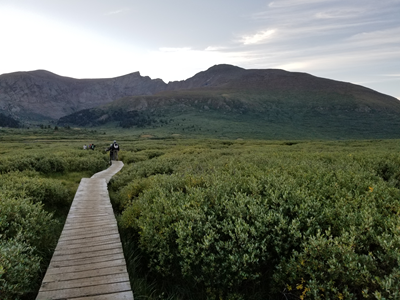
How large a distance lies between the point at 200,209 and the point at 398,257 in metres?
4.20

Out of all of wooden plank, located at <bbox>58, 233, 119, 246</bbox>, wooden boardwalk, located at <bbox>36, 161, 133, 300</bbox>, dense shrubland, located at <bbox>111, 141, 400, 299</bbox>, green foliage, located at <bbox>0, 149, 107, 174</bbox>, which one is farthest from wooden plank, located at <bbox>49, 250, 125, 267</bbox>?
green foliage, located at <bbox>0, 149, 107, 174</bbox>

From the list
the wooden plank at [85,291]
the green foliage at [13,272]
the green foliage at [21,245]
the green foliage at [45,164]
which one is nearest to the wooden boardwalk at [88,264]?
the wooden plank at [85,291]

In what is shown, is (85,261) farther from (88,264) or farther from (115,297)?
(115,297)

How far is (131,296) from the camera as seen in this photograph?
5094 mm

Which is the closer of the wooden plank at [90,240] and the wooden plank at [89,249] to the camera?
the wooden plank at [89,249]

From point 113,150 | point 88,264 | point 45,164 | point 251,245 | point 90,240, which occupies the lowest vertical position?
point 113,150

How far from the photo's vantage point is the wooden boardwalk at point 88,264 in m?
5.17

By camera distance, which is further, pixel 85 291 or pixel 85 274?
pixel 85 274

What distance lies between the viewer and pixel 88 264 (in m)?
6.19

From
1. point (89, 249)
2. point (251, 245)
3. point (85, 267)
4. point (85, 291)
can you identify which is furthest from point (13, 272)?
point (251, 245)

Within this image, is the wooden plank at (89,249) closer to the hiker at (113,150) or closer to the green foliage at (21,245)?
the green foliage at (21,245)

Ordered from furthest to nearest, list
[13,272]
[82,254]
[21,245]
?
1. [82,254]
2. [21,245]
3. [13,272]

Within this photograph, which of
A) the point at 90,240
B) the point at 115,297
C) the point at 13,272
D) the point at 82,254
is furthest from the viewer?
the point at 90,240

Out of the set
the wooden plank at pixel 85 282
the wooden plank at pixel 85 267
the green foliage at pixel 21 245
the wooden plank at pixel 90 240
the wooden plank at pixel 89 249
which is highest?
the green foliage at pixel 21 245
